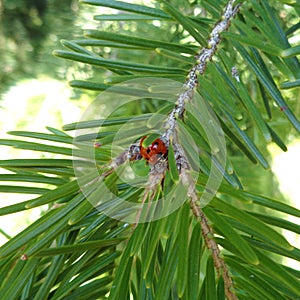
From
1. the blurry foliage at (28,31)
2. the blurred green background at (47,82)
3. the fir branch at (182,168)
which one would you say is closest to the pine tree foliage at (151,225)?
the fir branch at (182,168)

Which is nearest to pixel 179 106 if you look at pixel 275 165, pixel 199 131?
pixel 199 131

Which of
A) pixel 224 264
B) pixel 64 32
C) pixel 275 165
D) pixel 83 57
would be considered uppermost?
pixel 64 32

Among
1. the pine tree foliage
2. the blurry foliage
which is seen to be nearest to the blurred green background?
the blurry foliage

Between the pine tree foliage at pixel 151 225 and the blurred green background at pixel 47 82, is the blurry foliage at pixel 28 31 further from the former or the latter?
the pine tree foliage at pixel 151 225

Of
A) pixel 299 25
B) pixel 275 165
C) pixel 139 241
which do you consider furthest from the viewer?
pixel 275 165

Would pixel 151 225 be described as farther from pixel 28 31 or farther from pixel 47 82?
pixel 28 31

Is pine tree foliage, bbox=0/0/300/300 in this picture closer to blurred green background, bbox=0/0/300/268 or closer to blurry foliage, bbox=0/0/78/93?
blurred green background, bbox=0/0/300/268

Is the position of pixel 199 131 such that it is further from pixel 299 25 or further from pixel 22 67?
pixel 22 67

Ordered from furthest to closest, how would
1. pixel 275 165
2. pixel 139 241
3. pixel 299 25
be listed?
pixel 275 165 → pixel 299 25 → pixel 139 241
